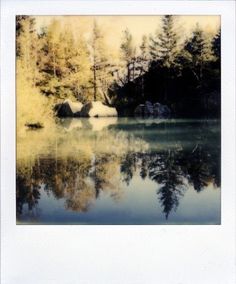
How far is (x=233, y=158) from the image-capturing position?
128cm

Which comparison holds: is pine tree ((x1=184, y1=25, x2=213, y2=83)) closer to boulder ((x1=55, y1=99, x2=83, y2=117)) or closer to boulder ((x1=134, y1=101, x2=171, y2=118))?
boulder ((x1=134, y1=101, x2=171, y2=118))

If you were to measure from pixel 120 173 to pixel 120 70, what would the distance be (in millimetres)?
269

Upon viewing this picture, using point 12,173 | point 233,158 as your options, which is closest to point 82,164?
point 12,173

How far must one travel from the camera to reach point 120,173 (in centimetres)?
129

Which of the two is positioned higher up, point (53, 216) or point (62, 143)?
point (62, 143)

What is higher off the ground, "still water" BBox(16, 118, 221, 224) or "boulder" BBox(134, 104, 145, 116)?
"boulder" BBox(134, 104, 145, 116)

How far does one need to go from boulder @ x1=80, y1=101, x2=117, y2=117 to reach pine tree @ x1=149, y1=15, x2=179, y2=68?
18 cm

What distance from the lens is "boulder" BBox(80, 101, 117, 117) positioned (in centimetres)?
129

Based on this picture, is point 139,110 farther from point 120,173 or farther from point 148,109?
point 120,173

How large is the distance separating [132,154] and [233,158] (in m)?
0.26

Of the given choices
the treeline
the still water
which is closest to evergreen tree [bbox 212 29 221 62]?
the treeline

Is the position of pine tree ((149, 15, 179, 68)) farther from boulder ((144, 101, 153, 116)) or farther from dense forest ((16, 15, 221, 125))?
boulder ((144, 101, 153, 116))
